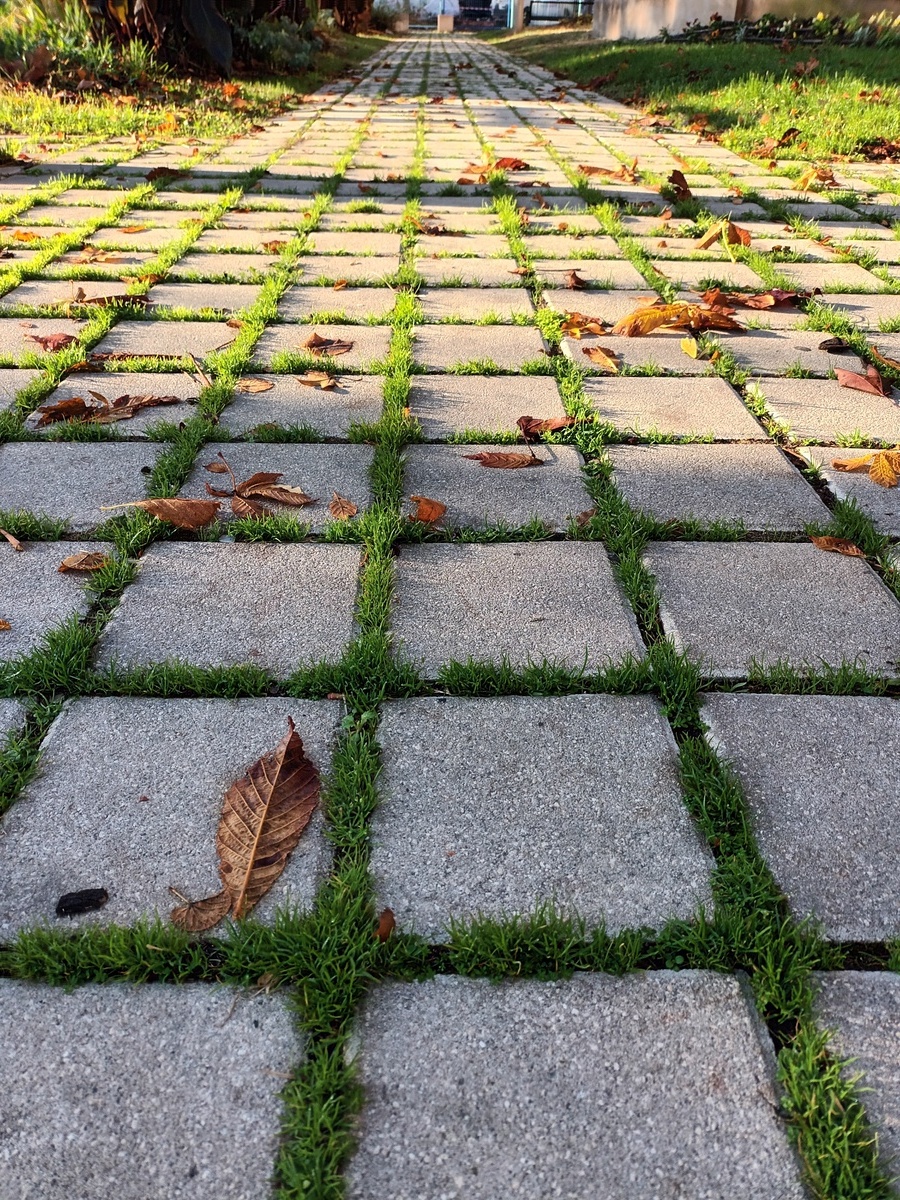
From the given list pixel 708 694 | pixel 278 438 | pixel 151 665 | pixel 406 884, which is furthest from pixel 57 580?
pixel 708 694

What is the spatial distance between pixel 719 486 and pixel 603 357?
3.21 feet

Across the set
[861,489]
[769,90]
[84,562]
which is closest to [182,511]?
[84,562]

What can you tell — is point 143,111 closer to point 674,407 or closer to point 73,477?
point 73,477

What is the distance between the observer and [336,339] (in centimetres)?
354

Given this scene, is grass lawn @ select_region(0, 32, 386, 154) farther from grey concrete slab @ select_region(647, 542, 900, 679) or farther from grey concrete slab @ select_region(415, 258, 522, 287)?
grey concrete slab @ select_region(647, 542, 900, 679)

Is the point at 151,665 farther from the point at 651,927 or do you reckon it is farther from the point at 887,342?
the point at 887,342

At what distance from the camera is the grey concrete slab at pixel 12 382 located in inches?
117

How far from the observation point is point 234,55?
10.6 metres

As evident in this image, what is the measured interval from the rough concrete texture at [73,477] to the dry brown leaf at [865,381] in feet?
7.41

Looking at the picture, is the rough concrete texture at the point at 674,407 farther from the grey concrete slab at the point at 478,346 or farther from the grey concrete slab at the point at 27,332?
the grey concrete slab at the point at 27,332

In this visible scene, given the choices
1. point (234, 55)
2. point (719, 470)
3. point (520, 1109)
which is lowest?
point (520, 1109)

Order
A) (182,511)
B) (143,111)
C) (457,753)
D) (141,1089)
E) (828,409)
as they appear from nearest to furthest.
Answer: (141,1089), (457,753), (182,511), (828,409), (143,111)

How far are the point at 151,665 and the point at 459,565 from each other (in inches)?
29.2

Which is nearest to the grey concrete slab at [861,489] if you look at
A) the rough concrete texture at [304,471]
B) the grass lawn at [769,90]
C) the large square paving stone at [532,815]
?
the large square paving stone at [532,815]
